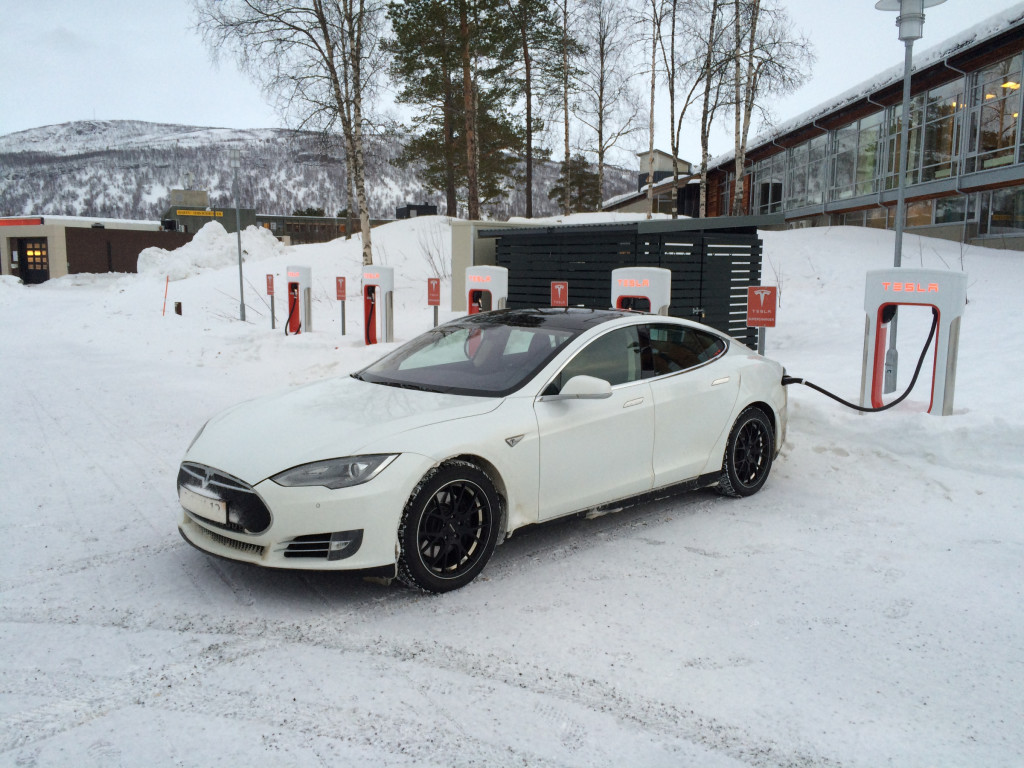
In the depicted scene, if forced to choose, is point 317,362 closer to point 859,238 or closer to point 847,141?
point 859,238

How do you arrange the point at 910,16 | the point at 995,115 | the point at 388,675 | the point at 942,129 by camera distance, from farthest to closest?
the point at 942,129 → the point at 995,115 → the point at 910,16 → the point at 388,675

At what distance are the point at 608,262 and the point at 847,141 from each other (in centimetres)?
2119

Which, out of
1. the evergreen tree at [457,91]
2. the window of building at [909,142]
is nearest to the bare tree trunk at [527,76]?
the evergreen tree at [457,91]

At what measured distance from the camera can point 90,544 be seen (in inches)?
177

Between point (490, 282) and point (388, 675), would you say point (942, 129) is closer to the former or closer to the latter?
point (490, 282)

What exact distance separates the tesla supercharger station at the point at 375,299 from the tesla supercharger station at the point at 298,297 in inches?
82.7

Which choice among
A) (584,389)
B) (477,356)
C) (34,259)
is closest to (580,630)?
(584,389)

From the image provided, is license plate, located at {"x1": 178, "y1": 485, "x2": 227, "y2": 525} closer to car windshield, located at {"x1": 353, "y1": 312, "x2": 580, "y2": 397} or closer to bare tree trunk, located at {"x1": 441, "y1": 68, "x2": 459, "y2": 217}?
car windshield, located at {"x1": 353, "y1": 312, "x2": 580, "y2": 397}

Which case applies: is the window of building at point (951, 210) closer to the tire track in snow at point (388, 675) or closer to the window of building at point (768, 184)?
the window of building at point (768, 184)

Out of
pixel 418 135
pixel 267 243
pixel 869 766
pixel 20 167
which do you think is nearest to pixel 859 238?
pixel 418 135

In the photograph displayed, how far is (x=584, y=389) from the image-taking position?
432 cm

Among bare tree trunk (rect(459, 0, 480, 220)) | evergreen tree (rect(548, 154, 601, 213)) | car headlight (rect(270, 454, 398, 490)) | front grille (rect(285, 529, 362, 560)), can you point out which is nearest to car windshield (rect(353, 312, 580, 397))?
car headlight (rect(270, 454, 398, 490))

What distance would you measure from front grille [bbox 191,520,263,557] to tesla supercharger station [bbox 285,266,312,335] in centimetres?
1171

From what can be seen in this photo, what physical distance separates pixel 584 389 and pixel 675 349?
4.26ft
